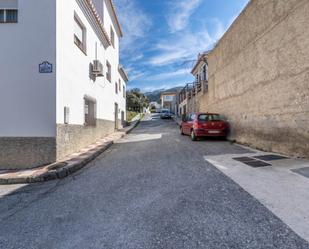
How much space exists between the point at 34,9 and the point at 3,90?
245 centimetres

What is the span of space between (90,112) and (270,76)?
744 centimetres

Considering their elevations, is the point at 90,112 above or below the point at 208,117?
above

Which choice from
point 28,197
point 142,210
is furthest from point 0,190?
point 142,210

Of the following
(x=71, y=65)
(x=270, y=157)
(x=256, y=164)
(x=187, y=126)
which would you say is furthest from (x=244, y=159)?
(x=187, y=126)

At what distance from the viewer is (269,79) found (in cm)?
686

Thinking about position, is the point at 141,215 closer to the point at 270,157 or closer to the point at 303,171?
the point at 303,171

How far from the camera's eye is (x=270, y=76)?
680cm

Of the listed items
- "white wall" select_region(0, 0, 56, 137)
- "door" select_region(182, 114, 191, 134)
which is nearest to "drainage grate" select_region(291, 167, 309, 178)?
"white wall" select_region(0, 0, 56, 137)

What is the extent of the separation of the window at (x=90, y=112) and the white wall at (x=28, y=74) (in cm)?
306

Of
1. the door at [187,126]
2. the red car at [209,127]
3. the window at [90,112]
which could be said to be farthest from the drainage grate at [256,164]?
the window at [90,112]

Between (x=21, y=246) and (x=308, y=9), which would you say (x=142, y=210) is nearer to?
(x=21, y=246)

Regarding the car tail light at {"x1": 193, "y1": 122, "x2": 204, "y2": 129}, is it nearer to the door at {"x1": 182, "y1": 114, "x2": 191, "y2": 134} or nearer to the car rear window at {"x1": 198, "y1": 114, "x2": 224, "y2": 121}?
the car rear window at {"x1": 198, "y1": 114, "x2": 224, "y2": 121}

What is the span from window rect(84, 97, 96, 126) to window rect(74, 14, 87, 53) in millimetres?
2128

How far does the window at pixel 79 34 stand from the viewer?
25.0 ft
